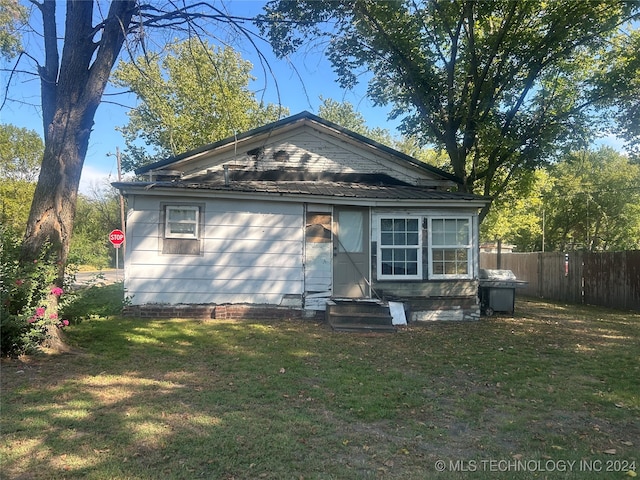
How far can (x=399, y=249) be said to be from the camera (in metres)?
10.4

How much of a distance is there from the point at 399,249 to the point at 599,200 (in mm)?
28780

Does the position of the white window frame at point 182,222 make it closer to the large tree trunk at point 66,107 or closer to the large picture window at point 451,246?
the large tree trunk at point 66,107

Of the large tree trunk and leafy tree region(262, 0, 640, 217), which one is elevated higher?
leafy tree region(262, 0, 640, 217)

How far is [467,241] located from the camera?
10.5 meters

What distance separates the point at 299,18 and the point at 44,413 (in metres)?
12.1

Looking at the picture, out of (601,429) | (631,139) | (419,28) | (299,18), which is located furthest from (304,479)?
(631,139)

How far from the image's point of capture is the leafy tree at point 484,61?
41.9 feet

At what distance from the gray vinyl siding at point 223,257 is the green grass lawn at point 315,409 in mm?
1869

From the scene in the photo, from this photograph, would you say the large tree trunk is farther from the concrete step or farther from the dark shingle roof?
the concrete step

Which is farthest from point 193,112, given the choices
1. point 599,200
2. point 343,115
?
point 599,200

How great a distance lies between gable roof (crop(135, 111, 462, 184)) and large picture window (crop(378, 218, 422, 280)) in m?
2.58

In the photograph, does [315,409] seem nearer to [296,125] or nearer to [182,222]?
[182,222]

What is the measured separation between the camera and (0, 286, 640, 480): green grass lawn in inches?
130

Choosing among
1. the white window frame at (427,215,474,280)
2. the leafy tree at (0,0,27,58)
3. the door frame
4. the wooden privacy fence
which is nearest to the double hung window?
the white window frame at (427,215,474,280)
